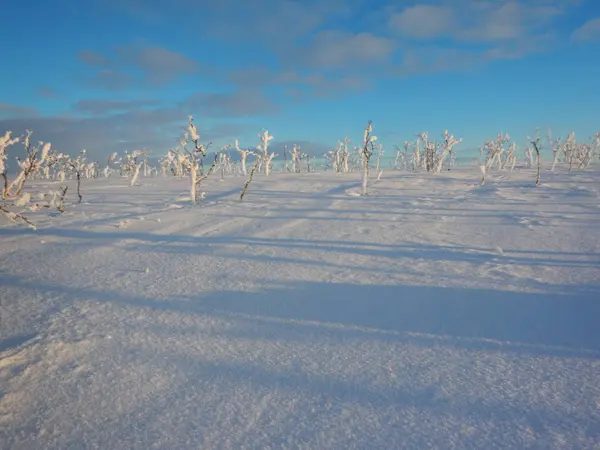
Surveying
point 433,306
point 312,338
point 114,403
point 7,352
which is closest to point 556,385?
point 433,306

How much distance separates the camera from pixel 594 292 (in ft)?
9.36

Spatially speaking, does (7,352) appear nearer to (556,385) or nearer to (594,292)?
(556,385)

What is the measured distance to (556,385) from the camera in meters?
1.73

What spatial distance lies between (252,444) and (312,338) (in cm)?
88

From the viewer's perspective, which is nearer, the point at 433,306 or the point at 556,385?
the point at 556,385

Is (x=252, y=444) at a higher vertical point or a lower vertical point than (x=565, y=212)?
lower

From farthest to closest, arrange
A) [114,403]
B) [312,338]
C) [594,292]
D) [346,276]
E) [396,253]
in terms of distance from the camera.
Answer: [396,253] < [346,276] < [594,292] < [312,338] < [114,403]

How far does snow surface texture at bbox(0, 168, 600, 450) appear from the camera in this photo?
150 centimetres

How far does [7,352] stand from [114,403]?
0.92 m

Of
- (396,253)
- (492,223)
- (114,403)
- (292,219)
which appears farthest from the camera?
(292,219)

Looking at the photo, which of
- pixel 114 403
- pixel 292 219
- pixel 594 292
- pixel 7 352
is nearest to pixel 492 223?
pixel 594 292

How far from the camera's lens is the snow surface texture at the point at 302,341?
150 cm

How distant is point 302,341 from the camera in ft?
7.25

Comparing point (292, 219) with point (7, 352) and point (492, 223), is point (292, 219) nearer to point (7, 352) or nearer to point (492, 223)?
point (492, 223)
